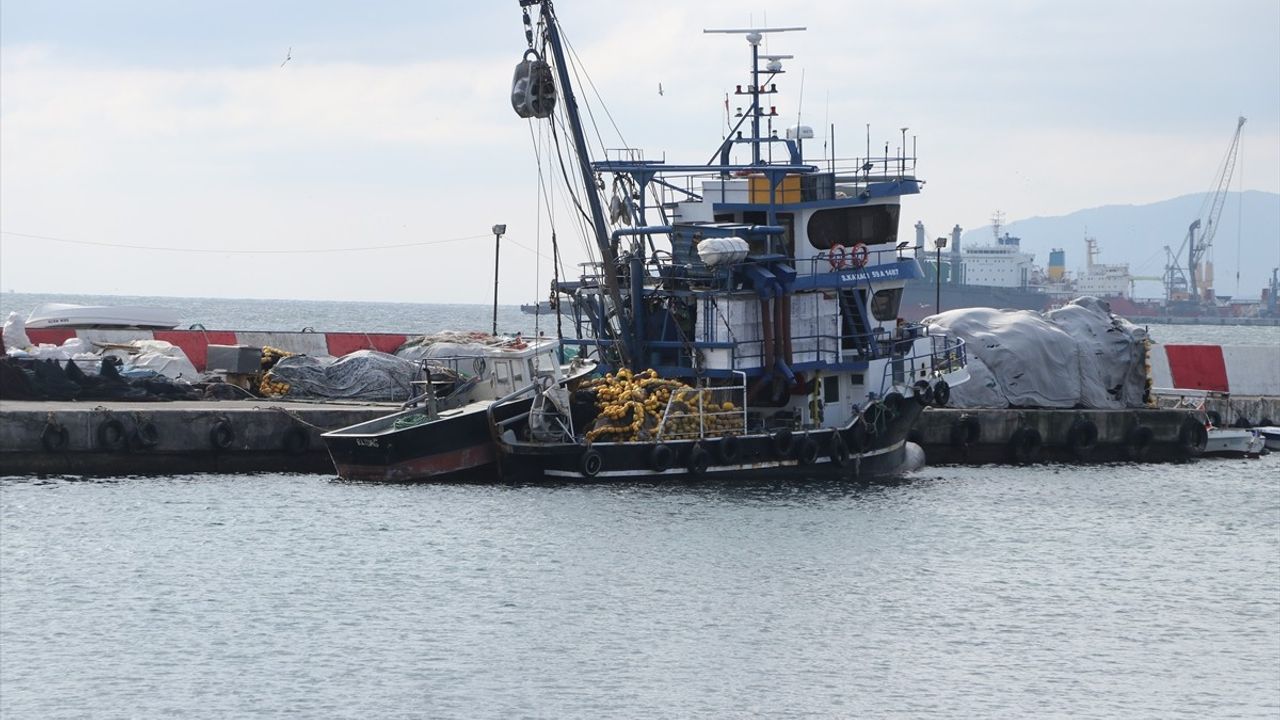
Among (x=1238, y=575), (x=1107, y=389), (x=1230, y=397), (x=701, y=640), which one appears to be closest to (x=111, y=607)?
(x=701, y=640)

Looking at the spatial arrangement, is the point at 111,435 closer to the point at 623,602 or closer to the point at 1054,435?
the point at 623,602

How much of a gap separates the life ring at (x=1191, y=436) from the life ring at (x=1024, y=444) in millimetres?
4092

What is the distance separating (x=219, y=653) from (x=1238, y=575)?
16.9 meters

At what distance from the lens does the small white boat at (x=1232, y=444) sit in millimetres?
42656

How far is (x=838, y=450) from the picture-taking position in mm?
34438

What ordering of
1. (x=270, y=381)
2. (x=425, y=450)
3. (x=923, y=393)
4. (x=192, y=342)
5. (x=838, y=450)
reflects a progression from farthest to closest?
1. (x=192, y=342)
2. (x=270, y=381)
3. (x=923, y=393)
4. (x=838, y=450)
5. (x=425, y=450)

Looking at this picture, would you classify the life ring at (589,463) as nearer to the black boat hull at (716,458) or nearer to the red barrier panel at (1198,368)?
Answer: the black boat hull at (716,458)

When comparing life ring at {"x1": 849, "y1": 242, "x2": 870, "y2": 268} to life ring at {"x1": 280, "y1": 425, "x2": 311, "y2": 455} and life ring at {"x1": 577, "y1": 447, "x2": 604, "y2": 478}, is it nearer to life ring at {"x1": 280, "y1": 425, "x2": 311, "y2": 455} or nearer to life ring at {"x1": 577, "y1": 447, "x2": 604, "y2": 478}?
life ring at {"x1": 577, "y1": 447, "x2": 604, "y2": 478}

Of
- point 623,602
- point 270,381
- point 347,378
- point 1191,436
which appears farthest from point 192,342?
point 1191,436

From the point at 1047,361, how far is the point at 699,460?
13482 millimetres

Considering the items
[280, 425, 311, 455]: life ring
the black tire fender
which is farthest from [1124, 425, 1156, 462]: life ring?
Result: [280, 425, 311, 455]: life ring

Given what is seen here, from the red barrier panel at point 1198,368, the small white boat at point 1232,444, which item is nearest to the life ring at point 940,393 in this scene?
the small white boat at point 1232,444

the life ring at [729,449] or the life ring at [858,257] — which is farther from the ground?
the life ring at [858,257]

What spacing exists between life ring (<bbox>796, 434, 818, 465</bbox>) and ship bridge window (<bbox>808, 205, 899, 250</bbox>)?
435 centimetres
